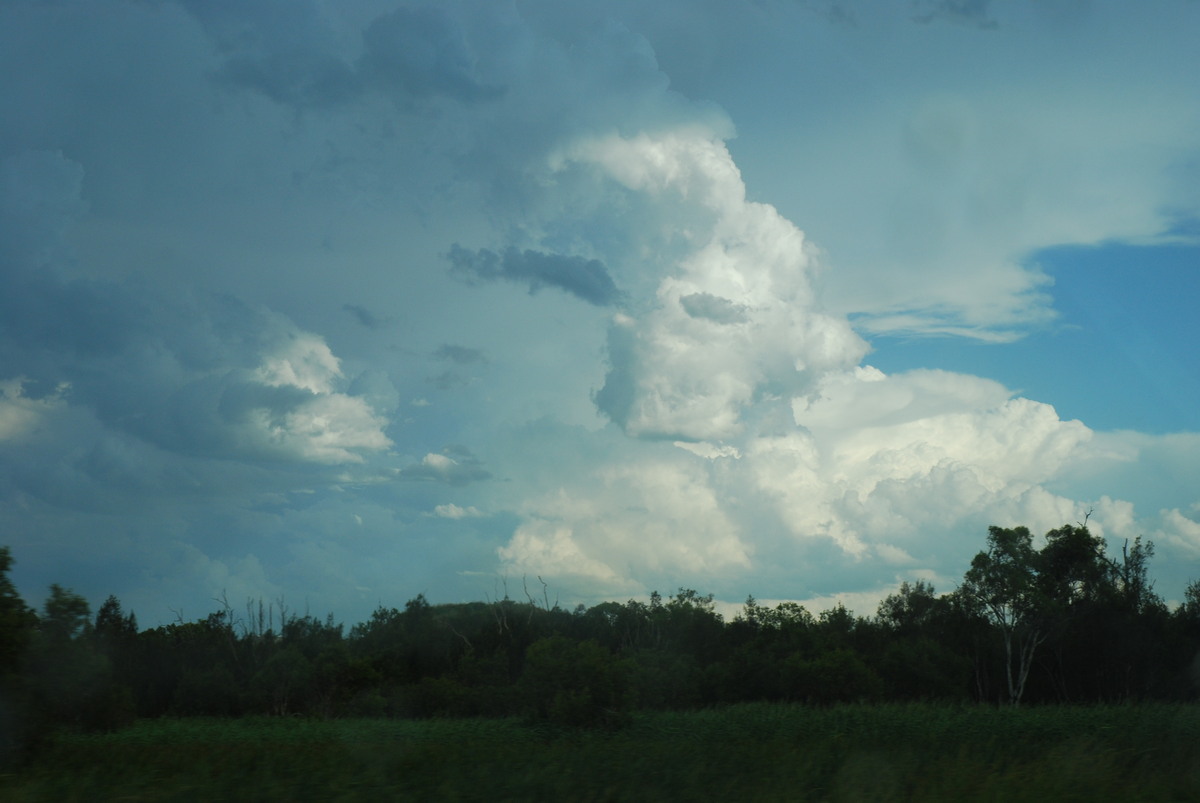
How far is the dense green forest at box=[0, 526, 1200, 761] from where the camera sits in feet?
191

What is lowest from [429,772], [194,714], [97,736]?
[194,714]

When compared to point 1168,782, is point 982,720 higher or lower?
lower

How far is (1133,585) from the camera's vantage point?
68062mm

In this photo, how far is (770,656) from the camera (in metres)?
61.5

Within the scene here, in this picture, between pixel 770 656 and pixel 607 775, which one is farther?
pixel 770 656

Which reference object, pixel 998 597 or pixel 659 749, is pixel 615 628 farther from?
pixel 659 749

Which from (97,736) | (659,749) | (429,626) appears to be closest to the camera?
(659,749)

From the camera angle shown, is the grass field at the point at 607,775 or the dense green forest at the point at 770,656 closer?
the grass field at the point at 607,775

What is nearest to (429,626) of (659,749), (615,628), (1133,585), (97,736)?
(615,628)

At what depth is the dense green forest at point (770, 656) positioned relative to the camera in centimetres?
5809

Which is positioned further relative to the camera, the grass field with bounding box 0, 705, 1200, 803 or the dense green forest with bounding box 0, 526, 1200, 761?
the dense green forest with bounding box 0, 526, 1200, 761

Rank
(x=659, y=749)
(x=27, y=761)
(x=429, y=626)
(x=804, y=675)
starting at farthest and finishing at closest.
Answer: (x=429, y=626) < (x=804, y=675) < (x=27, y=761) < (x=659, y=749)

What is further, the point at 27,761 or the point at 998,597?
the point at 998,597

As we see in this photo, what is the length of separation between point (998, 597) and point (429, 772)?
2269 inches
